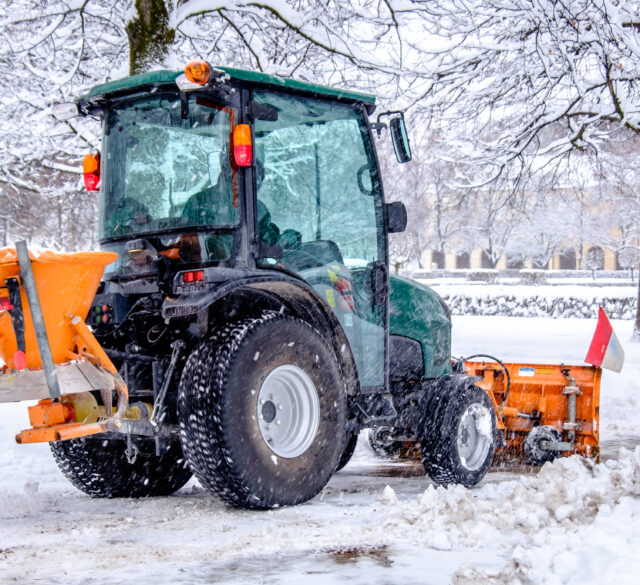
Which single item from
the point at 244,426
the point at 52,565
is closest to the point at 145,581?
the point at 52,565

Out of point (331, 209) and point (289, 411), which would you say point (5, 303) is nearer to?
point (289, 411)

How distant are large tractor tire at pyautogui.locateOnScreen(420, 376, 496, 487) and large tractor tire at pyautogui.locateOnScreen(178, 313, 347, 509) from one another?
1023 millimetres

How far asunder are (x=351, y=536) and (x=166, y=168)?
2.32 meters

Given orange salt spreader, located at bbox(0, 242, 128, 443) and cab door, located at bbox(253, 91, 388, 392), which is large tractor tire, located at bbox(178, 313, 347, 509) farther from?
cab door, located at bbox(253, 91, 388, 392)

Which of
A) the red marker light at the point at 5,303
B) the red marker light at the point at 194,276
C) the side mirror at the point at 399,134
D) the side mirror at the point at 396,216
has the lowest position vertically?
the red marker light at the point at 5,303

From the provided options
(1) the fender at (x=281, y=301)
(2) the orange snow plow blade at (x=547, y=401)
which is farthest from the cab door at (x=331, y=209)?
(2) the orange snow plow blade at (x=547, y=401)

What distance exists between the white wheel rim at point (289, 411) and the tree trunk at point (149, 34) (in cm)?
553

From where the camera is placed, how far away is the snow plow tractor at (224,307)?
4301 millimetres

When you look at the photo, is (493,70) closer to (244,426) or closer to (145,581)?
(244,426)

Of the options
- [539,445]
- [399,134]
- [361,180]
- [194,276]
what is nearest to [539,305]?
[539,445]

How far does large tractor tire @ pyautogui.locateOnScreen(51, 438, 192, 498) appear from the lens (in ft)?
17.3

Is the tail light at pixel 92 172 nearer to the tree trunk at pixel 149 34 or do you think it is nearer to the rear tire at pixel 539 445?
the rear tire at pixel 539 445

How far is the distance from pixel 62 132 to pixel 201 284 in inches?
334

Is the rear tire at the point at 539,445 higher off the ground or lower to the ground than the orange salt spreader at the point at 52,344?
lower
